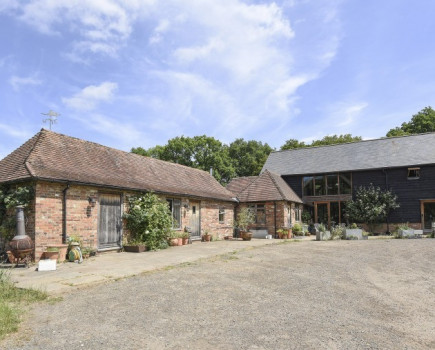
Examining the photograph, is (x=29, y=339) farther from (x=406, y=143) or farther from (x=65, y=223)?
(x=406, y=143)

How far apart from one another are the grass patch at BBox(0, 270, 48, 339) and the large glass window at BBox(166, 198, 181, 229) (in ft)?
33.9

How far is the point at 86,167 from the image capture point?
14.0 m

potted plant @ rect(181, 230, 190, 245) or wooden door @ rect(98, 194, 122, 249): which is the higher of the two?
wooden door @ rect(98, 194, 122, 249)

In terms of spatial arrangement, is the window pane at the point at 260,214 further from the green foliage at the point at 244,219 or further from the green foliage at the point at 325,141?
the green foliage at the point at 325,141

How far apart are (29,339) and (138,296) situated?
7.71ft

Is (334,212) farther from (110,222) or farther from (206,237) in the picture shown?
(110,222)

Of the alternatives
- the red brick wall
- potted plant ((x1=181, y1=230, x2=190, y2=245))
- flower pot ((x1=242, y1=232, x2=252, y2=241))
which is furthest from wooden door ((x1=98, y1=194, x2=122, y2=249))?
flower pot ((x1=242, y1=232, x2=252, y2=241))

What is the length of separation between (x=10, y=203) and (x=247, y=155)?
44015 millimetres

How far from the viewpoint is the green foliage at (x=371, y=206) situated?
25.6 m

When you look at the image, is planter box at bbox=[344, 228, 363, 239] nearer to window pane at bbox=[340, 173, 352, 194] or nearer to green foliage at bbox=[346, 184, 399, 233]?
green foliage at bbox=[346, 184, 399, 233]

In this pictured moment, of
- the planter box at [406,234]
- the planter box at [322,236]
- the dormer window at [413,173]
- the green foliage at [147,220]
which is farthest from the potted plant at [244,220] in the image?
the dormer window at [413,173]

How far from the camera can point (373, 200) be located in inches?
1028

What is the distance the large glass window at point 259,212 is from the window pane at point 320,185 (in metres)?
6.88

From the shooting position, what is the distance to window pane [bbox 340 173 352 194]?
1091 inches
